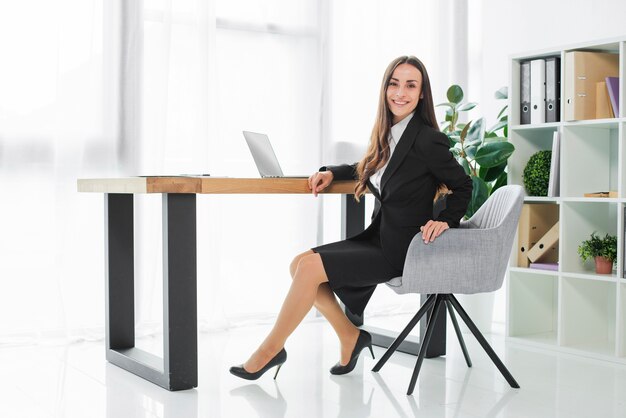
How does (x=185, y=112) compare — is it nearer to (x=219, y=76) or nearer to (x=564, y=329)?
(x=219, y=76)

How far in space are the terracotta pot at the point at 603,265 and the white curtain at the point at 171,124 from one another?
144cm

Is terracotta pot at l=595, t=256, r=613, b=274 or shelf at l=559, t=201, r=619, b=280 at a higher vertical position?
shelf at l=559, t=201, r=619, b=280

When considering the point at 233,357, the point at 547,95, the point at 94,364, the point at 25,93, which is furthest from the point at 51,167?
the point at 547,95

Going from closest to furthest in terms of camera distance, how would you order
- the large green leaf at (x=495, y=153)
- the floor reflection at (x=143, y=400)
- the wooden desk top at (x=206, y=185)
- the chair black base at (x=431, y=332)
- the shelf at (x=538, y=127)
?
the floor reflection at (x=143, y=400) < the wooden desk top at (x=206, y=185) < the chair black base at (x=431, y=332) < the shelf at (x=538, y=127) < the large green leaf at (x=495, y=153)

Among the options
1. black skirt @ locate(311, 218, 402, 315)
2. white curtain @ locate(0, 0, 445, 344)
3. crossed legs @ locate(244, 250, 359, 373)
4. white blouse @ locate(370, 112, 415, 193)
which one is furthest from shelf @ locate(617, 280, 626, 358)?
white curtain @ locate(0, 0, 445, 344)

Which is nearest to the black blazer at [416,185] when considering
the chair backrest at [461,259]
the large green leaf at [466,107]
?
the chair backrest at [461,259]

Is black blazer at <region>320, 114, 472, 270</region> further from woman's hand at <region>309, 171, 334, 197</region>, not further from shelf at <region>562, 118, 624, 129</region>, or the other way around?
shelf at <region>562, 118, 624, 129</region>

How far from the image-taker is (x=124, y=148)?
11.3 feet

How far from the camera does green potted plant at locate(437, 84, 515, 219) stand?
131 inches

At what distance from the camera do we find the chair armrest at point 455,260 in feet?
8.06

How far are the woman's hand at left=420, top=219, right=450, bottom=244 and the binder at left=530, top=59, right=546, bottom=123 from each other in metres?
1.10

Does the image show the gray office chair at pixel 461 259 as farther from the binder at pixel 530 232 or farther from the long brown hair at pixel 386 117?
the binder at pixel 530 232

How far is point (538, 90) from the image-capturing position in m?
3.29

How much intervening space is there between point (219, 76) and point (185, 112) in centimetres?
27
